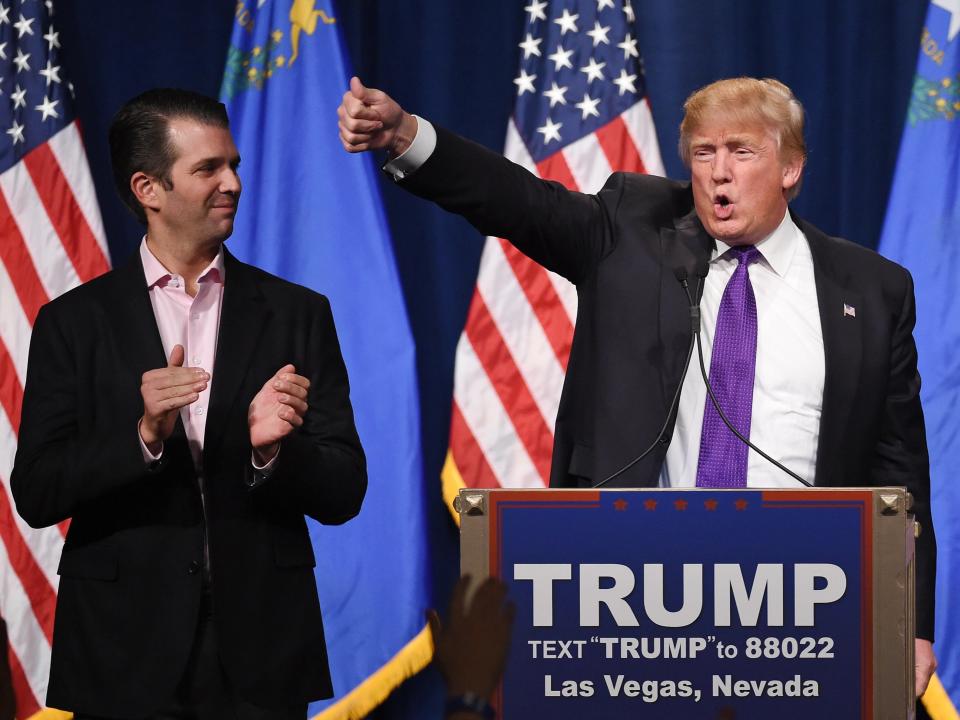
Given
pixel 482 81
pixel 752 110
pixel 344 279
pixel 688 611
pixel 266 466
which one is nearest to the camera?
pixel 688 611

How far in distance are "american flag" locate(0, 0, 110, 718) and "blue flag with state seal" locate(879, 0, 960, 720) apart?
222 cm

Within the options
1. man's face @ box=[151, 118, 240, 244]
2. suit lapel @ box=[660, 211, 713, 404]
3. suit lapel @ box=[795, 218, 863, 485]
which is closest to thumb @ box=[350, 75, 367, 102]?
man's face @ box=[151, 118, 240, 244]

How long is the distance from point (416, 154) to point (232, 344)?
1.34 ft

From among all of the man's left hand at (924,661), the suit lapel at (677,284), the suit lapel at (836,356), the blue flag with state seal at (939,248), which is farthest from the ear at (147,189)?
the blue flag with state seal at (939,248)

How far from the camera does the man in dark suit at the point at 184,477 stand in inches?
73.9

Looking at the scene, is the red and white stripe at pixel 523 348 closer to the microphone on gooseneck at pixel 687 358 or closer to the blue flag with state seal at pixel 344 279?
the blue flag with state seal at pixel 344 279

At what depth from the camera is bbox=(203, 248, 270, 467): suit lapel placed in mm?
1951

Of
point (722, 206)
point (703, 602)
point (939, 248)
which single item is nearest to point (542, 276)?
point (939, 248)

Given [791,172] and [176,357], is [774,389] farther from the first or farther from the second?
[176,357]

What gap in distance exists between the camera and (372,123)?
6.05 ft

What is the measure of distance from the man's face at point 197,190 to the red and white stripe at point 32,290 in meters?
1.61

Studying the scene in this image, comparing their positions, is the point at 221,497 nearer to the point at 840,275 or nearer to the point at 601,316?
the point at 601,316

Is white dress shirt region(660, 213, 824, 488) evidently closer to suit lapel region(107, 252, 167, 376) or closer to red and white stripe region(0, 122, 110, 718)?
suit lapel region(107, 252, 167, 376)

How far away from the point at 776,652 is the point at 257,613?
0.80 metres
